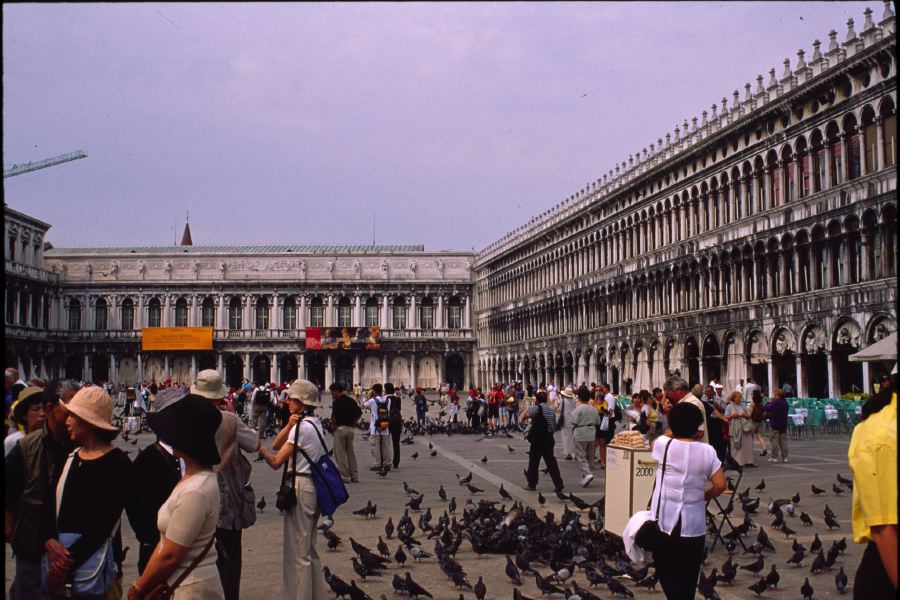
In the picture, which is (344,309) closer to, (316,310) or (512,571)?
(316,310)

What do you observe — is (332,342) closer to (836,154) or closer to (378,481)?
(836,154)

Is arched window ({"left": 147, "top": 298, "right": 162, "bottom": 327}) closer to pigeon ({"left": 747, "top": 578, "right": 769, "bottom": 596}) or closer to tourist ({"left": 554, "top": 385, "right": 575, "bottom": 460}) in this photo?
tourist ({"left": 554, "top": 385, "right": 575, "bottom": 460})

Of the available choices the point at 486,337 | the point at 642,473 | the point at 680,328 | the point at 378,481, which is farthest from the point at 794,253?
the point at 486,337

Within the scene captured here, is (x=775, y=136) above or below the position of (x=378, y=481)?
above

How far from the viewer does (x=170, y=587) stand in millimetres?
4352

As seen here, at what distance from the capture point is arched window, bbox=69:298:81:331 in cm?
8088

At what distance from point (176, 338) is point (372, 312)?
651 inches

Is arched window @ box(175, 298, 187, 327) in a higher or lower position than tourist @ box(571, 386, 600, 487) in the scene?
higher

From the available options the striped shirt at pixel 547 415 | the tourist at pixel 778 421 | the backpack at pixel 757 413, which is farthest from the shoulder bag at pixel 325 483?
the tourist at pixel 778 421

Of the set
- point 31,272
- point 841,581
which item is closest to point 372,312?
point 31,272

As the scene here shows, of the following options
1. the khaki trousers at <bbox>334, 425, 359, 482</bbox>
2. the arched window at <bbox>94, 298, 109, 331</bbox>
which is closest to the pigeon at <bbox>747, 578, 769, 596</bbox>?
the khaki trousers at <bbox>334, 425, 359, 482</bbox>

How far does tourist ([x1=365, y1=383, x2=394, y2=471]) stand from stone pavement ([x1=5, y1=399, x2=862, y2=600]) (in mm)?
311

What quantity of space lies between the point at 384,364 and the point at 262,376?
424 inches

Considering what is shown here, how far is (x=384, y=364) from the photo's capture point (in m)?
81.0
